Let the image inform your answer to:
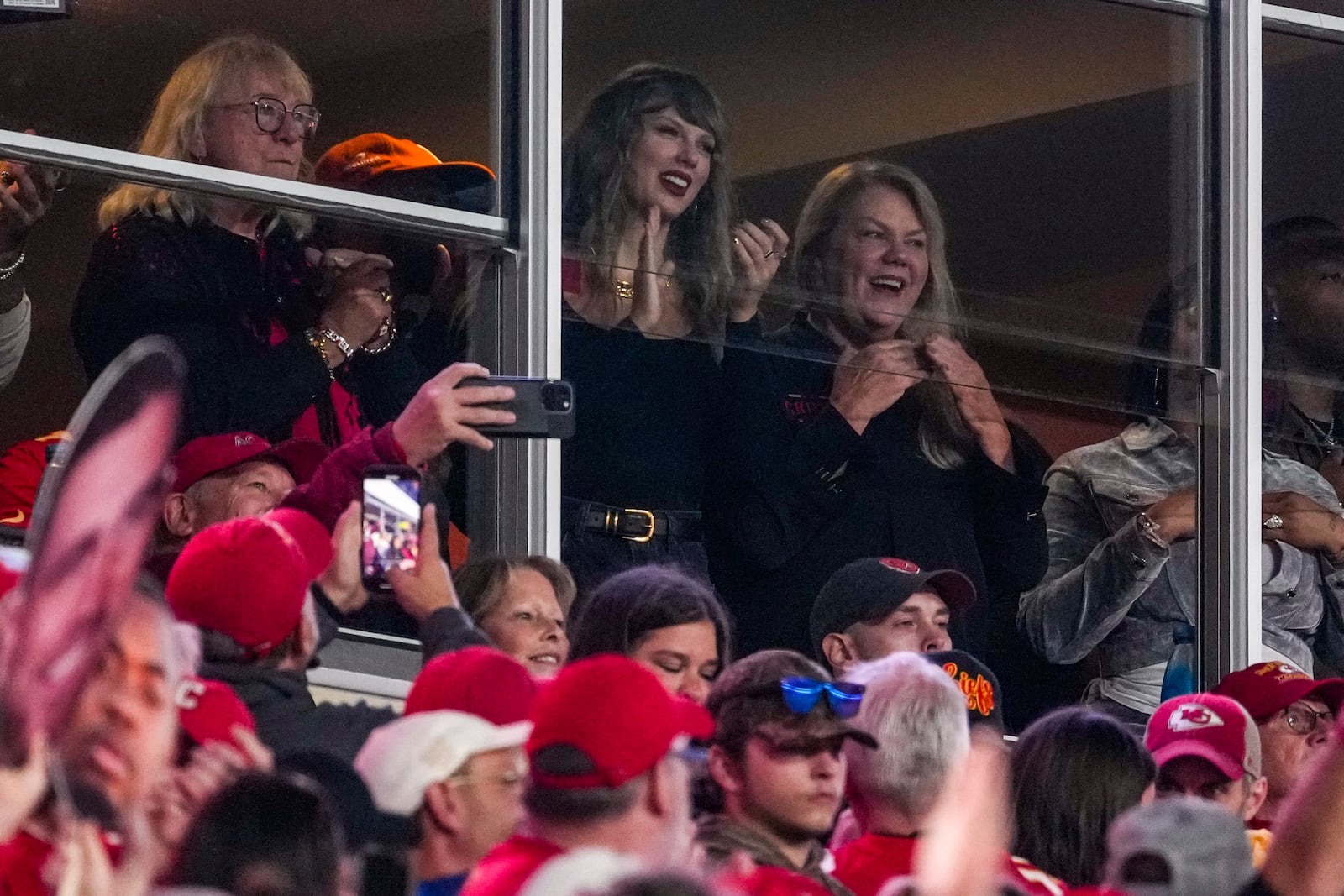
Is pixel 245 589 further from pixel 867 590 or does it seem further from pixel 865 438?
pixel 865 438

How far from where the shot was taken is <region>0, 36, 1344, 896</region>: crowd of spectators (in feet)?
8.54

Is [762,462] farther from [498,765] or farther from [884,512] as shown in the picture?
[498,765]

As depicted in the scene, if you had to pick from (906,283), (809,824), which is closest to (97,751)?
(809,824)

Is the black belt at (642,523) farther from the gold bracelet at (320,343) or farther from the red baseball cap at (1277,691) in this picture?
the red baseball cap at (1277,691)

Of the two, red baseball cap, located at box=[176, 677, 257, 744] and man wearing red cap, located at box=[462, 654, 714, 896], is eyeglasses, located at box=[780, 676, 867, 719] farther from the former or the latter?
red baseball cap, located at box=[176, 677, 257, 744]

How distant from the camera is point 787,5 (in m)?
6.86

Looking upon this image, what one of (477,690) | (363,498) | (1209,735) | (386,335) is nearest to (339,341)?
(386,335)

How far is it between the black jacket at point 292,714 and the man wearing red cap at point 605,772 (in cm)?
43

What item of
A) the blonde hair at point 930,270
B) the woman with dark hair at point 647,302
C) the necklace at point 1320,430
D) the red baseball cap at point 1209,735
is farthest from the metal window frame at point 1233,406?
the red baseball cap at point 1209,735

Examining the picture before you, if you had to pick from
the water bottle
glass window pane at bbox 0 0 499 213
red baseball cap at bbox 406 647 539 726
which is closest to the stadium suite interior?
glass window pane at bbox 0 0 499 213

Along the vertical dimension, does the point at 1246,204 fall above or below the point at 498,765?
above

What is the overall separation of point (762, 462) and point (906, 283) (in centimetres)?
109

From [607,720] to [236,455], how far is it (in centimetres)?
181

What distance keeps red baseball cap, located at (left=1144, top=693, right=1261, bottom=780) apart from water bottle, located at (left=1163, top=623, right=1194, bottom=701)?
5.98 ft
